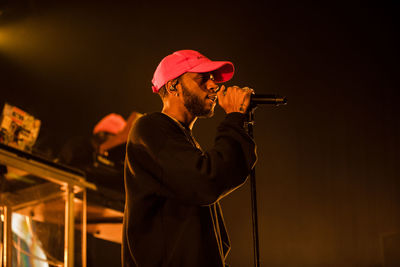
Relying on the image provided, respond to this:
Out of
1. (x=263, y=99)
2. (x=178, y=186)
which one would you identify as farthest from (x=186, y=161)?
(x=263, y=99)

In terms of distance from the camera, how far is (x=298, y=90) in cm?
476

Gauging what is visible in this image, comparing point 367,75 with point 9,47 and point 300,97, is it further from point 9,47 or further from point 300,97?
point 9,47

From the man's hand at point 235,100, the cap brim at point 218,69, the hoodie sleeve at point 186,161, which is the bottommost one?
the hoodie sleeve at point 186,161

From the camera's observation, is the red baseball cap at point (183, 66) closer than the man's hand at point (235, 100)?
No

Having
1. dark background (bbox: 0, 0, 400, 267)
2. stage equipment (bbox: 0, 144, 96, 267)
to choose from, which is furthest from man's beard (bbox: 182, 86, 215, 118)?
dark background (bbox: 0, 0, 400, 267)

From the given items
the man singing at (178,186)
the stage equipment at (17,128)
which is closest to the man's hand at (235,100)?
the man singing at (178,186)

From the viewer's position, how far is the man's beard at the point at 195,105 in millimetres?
1594

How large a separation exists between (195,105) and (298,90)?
132 inches

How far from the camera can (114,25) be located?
5250 millimetres

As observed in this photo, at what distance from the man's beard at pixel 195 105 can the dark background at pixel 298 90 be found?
3135 millimetres

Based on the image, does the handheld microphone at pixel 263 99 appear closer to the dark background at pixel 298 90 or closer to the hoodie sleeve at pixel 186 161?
the hoodie sleeve at pixel 186 161

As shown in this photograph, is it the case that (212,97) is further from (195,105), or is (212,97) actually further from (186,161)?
(186,161)

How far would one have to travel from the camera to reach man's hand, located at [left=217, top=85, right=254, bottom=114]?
143 centimetres

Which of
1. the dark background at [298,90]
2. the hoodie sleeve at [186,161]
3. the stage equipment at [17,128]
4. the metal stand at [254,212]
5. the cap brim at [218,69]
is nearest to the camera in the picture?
the hoodie sleeve at [186,161]
